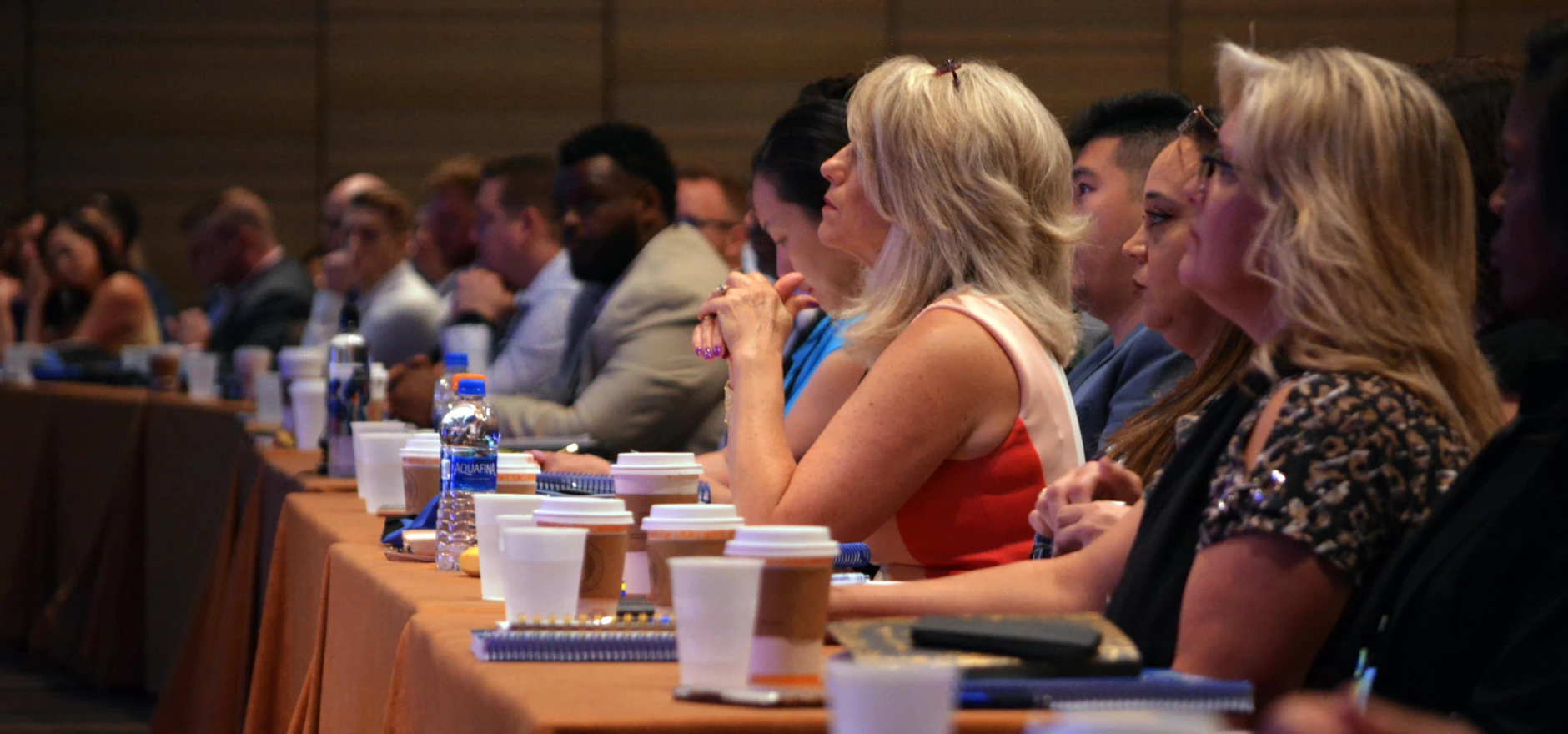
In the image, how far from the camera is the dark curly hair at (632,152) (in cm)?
439

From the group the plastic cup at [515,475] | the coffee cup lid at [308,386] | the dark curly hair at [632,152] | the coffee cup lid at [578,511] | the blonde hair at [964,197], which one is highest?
the blonde hair at [964,197]

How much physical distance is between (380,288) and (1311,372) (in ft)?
16.4

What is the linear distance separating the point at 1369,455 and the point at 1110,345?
1.70m

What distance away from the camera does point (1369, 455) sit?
4.19 ft

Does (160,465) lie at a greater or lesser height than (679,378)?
lesser

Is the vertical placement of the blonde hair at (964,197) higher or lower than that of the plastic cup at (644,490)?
higher

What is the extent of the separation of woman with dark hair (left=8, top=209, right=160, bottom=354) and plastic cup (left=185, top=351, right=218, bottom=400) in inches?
69.0

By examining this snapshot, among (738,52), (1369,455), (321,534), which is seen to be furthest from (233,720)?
(738,52)

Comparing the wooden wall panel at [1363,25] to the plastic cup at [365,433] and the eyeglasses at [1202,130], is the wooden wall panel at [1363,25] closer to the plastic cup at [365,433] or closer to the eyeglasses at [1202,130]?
the plastic cup at [365,433]

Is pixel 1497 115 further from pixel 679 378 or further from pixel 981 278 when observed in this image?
pixel 679 378

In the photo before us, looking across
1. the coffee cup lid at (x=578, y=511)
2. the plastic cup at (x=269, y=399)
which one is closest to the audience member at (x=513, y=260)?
the plastic cup at (x=269, y=399)

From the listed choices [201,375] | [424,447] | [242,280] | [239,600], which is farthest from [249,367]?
[424,447]

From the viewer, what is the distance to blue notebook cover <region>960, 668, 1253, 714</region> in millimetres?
1142

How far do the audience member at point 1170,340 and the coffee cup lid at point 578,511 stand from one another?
1.66 feet
